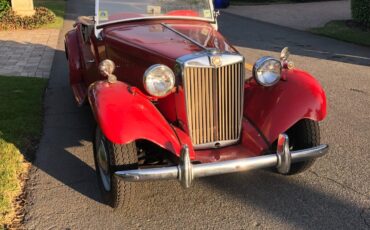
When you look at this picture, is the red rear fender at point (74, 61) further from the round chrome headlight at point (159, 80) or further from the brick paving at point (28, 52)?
the round chrome headlight at point (159, 80)

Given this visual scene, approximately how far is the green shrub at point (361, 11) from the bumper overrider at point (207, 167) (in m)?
10.8

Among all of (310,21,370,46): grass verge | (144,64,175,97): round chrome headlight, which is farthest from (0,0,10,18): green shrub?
(144,64,175,97): round chrome headlight

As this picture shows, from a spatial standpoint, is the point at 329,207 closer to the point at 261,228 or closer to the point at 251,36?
the point at 261,228

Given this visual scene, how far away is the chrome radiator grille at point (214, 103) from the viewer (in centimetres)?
359

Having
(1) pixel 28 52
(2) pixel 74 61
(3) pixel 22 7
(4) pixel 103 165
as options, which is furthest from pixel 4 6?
(4) pixel 103 165

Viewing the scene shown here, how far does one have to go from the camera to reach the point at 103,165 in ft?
12.1

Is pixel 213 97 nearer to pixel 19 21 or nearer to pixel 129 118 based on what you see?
pixel 129 118

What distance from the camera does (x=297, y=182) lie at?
404 centimetres

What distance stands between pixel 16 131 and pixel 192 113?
2.42m

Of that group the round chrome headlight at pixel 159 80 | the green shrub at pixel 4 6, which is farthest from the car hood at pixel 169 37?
the green shrub at pixel 4 6

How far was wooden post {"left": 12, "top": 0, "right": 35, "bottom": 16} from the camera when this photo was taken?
13346 mm

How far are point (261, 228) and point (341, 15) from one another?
50.9ft

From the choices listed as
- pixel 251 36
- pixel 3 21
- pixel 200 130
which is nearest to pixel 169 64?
pixel 200 130

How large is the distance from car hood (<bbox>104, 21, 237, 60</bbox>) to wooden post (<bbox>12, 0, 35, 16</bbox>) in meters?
9.82
